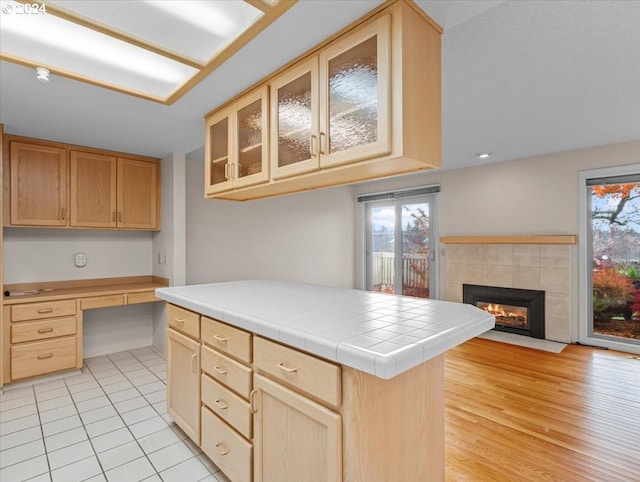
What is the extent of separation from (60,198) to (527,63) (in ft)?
12.9

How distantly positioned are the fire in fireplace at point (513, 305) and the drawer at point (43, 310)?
15.2ft

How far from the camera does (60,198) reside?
10.3 ft

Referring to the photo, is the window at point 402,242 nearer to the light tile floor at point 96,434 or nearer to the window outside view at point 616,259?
the window outside view at point 616,259

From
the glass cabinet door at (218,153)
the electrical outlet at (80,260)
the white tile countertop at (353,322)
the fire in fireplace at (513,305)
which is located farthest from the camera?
the fire in fireplace at (513,305)

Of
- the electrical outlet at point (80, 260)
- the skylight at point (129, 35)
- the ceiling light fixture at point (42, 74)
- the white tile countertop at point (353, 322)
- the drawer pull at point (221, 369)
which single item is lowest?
the drawer pull at point (221, 369)

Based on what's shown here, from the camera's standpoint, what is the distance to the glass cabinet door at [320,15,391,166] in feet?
4.45

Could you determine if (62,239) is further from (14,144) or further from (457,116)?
(457,116)

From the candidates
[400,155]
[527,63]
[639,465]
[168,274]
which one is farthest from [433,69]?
[168,274]

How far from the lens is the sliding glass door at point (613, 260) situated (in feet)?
11.8

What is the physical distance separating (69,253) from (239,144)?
8.37 ft

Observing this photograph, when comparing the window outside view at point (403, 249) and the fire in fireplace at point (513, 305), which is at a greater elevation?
the window outside view at point (403, 249)

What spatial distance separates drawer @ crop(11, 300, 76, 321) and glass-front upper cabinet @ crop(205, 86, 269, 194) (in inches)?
71.5

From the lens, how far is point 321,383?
3.66 ft

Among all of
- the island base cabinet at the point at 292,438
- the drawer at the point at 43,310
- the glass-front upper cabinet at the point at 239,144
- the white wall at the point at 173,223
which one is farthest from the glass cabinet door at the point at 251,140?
the drawer at the point at 43,310
